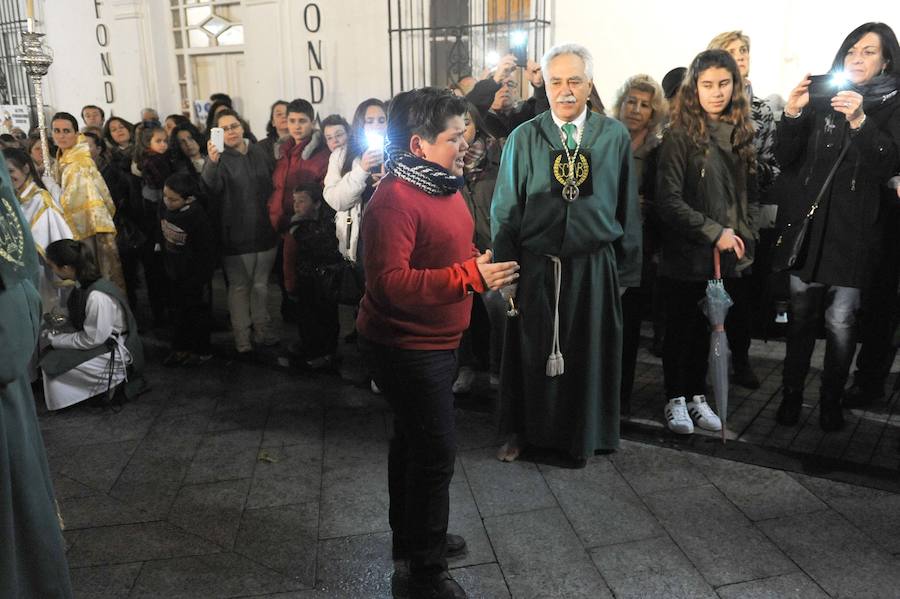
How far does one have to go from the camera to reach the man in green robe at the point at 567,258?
11.8 feet

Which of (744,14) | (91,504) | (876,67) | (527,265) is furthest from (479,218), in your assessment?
(744,14)

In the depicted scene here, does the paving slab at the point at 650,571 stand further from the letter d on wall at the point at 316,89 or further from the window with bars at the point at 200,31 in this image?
the window with bars at the point at 200,31

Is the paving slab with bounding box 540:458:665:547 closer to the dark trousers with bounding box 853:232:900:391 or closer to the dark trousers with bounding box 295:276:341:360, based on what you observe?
the dark trousers with bounding box 853:232:900:391

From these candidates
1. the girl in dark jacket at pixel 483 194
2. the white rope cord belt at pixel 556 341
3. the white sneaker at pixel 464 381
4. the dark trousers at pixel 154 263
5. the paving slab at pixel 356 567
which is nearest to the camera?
the paving slab at pixel 356 567

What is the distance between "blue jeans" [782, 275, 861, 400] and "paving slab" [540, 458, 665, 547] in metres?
1.30

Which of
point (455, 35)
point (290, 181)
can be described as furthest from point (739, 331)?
point (455, 35)

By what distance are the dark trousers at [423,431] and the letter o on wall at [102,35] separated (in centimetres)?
1081

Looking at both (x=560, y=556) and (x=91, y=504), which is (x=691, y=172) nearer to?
(x=560, y=556)

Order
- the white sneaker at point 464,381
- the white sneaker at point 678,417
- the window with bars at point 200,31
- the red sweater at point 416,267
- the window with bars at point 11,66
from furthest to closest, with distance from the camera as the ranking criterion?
the window with bars at point 11,66, the window with bars at point 200,31, the white sneaker at point 464,381, the white sneaker at point 678,417, the red sweater at point 416,267

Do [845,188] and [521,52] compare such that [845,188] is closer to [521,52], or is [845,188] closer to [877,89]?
[877,89]

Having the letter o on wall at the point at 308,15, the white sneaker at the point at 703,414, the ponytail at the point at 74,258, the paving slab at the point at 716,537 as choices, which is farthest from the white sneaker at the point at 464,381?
the letter o on wall at the point at 308,15

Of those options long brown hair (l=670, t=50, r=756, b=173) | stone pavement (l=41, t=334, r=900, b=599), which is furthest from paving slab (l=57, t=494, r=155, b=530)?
long brown hair (l=670, t=50, r=756, b=173)

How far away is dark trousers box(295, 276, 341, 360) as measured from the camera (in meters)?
5.44

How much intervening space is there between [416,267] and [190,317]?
3715mm
